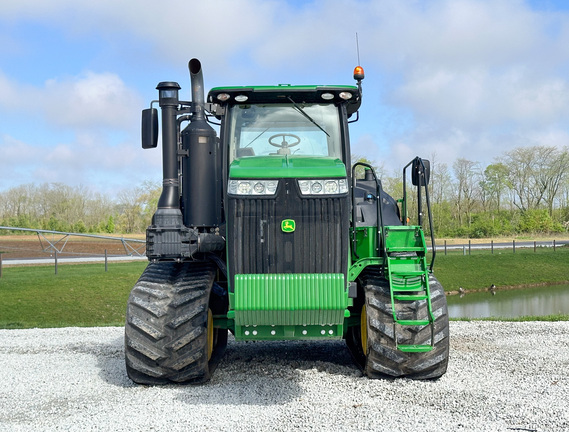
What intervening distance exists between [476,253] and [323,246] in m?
35.5

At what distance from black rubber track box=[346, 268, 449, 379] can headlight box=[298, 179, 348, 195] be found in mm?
1193

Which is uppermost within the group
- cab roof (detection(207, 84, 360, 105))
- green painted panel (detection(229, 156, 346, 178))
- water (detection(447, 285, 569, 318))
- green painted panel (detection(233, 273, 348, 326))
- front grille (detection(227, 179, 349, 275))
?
cab roof (detection(207, 84, 360, 105))

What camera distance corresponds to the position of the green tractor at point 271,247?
5.63m

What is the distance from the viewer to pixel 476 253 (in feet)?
128

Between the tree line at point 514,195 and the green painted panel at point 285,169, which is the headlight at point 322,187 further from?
the tree line at point 514,195

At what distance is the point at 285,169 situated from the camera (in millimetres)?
5672

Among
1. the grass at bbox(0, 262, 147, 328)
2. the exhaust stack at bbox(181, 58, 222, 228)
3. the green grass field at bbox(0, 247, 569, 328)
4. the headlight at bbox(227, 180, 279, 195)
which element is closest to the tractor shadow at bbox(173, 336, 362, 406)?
the exhaust stack at bbox(181, 58, 222, 228)

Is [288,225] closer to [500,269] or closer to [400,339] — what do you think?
[400,339]

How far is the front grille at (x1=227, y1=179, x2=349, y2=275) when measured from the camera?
5.64 m

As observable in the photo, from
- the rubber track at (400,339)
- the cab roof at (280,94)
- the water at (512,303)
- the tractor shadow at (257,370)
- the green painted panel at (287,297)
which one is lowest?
the water at (512,303)

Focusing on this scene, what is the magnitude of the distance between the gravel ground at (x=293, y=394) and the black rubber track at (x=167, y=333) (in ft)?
0.59

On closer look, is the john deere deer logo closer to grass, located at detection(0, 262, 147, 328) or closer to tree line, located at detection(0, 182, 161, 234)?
grass, located at detection(0, 262, 147, 328)

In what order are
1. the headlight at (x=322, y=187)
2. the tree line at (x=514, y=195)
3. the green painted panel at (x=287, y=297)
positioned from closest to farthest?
the green painted panel at (x=287, y=297), the headlight at (x=322, y=187), the tree line at (x=514, y=195)

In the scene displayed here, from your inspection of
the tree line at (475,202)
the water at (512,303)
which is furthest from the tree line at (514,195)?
the water at (512,303)
